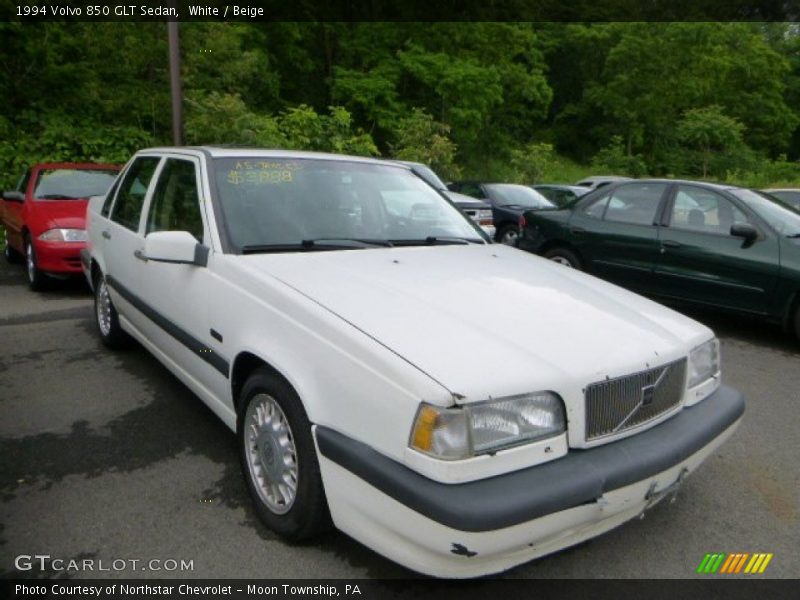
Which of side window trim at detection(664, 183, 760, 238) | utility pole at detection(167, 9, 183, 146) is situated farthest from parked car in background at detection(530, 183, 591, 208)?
side window trim at detection(664, 183, 760, 238)

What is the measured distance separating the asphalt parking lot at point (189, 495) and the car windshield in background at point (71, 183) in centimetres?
344

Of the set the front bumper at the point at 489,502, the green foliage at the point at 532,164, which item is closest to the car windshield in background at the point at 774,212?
the front bumper at the point at 489,502

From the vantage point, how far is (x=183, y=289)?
3244 millimetres

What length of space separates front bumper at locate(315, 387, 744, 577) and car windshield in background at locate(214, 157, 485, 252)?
125 cm

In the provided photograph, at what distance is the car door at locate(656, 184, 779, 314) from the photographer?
18.2 ft

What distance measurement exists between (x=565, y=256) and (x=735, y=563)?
4.98 metres

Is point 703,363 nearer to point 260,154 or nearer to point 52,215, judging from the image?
point 260,154

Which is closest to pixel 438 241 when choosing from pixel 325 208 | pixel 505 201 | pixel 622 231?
pixel 325 208

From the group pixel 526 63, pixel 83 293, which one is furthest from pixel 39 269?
pixel 526 63

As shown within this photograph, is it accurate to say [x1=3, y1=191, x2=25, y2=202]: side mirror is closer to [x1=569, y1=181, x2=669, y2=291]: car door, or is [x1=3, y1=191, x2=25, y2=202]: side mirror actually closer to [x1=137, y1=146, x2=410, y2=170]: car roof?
[x1=137, y1=146, x2=410, y2=170]: car roof

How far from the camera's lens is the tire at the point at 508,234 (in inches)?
472

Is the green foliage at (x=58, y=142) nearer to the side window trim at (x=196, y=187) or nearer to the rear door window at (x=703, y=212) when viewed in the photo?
the side window trim at (x=196, y=187)

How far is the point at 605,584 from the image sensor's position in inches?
92.7

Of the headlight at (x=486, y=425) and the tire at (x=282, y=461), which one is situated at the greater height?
the headlight at (x=486, y=425)
